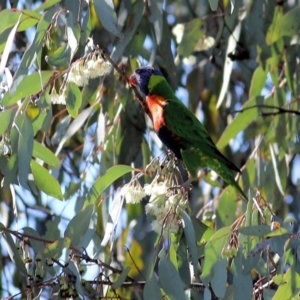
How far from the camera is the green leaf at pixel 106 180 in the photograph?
2256mm

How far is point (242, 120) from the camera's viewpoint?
114 inches

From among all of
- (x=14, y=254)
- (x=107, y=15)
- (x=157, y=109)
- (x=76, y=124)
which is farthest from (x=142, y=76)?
(x=14, y=254)

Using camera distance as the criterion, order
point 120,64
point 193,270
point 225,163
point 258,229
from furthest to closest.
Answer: point 120,64
point 225,163
point 193,270
point 258,229

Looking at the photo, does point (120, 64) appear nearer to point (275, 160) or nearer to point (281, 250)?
point (275, 160)

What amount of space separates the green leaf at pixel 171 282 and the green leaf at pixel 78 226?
0.83 ft

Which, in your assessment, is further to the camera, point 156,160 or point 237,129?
point 237,129

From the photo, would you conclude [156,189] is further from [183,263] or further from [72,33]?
[72,33]

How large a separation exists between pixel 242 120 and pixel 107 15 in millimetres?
1057

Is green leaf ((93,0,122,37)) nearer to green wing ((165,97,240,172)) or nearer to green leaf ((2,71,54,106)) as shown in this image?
green leaf ((2,71,54,106))

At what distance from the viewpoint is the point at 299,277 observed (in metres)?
1.93

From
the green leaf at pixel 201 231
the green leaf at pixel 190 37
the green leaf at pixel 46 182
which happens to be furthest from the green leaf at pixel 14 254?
the green leaf at pixel 190 37

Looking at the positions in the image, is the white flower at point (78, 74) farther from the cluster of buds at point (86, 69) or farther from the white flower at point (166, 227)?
the white flower at point (166, 227)

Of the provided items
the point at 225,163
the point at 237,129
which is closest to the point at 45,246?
the point at 225,163

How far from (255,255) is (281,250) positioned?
7 centimetres
